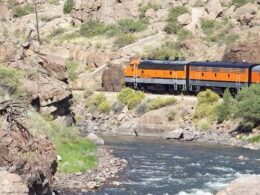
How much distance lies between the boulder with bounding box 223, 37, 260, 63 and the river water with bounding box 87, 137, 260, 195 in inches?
702

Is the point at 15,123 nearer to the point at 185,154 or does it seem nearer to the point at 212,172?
A: the point at 212,172

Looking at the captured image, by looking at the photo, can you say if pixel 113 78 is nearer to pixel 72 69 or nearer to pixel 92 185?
pixel 72 69

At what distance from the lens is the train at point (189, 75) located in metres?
61.0

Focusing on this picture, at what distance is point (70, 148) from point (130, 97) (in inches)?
972

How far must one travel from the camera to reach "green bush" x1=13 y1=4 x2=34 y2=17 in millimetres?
101562

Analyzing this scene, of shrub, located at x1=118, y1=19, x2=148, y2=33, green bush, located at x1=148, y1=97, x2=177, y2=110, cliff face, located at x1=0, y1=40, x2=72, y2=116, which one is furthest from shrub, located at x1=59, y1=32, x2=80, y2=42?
cliff face, located at x1=0, y1=40, x2=72, y2=116

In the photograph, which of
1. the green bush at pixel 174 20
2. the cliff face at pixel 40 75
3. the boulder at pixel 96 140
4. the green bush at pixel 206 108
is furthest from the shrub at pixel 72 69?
the boulder at pixel 96 140

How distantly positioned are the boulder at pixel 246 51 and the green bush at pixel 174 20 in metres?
17.2

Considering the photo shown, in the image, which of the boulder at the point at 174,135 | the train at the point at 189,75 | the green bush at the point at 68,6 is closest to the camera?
the boulder at the point at 174,135

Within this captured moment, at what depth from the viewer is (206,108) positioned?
61.0 meters

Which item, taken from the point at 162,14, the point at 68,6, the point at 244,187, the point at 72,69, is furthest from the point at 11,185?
the point at 68,6

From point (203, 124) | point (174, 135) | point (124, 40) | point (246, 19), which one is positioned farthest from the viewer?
point (124, 40)

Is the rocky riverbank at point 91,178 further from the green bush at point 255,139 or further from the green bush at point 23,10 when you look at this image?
the green bush at point 23,10

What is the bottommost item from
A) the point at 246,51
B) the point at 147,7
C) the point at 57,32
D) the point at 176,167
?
the point at 176,167
